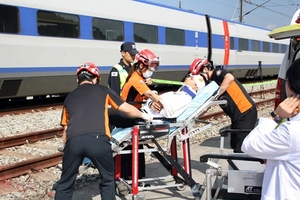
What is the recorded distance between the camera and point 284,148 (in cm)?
217

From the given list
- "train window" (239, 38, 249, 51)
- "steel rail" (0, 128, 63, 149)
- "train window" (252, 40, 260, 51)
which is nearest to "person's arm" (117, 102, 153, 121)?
"steel rail" (0, 128, 63, 149)

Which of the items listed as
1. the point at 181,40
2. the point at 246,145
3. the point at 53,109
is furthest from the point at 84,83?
the point at 181,40

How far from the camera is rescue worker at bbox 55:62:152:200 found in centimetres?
349

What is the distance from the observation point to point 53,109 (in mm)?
11828

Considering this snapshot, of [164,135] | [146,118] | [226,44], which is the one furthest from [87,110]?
[226,44]

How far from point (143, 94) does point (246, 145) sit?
213cm

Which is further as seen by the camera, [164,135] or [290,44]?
[290,44]

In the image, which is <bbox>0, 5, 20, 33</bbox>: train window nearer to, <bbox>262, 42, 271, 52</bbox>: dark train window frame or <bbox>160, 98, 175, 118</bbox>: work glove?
<bbox>160, 98, 175, 118</bbox>: work glove

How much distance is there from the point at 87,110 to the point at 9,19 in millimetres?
7652

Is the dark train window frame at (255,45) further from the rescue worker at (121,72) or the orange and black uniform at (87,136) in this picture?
the orange and black uniform at (87,136)

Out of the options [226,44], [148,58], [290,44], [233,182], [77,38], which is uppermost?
[226,44]

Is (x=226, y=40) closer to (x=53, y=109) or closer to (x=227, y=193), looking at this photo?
(x=53, y=109)

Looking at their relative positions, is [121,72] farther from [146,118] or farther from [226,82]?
[146,118]

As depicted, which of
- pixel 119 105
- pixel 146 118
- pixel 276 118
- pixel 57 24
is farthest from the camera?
pixel 57 24
